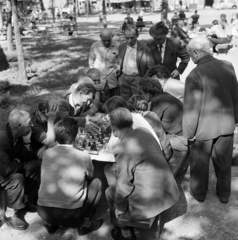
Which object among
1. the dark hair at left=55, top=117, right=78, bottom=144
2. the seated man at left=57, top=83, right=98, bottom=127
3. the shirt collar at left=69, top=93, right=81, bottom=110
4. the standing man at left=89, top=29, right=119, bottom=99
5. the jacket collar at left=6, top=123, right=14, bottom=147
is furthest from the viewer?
the standing man at left=89, top=29, right=119, bottom=99

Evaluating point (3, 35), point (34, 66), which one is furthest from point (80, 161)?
point (3, 35)

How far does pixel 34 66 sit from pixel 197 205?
977 centimetres

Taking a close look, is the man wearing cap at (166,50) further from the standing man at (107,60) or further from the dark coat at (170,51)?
the standing man at (107,60)

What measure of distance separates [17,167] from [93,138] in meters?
0.91

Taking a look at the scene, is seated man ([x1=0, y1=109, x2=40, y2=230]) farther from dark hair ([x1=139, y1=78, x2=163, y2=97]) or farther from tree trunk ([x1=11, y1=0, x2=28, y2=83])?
tree trunk ([x1=11, y1=0, x2=28, y2=83])

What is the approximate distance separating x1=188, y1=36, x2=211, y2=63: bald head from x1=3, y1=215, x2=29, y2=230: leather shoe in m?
2.53

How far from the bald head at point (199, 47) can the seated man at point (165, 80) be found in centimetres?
129

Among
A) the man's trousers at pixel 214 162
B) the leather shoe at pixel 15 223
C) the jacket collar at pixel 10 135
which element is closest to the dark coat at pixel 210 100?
the man's trousers at pixel 214 162

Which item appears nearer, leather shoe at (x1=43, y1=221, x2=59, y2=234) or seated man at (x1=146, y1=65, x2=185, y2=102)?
leather shoe at (x1=43, y1=221, x2=59, y2=234)

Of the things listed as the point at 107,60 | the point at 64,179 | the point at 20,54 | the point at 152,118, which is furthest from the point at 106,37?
the point at 20,54

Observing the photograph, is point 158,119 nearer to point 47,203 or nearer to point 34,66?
point 47,203

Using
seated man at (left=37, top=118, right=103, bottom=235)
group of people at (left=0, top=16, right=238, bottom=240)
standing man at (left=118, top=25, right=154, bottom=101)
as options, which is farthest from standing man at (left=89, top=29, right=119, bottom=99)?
seated man at (left=37, top=118, right=103, bottom=235)

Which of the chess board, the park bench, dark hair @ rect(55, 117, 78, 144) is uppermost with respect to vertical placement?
dark hair @ rect(55, 117, 78, 144)

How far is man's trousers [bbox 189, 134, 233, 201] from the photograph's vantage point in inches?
153
